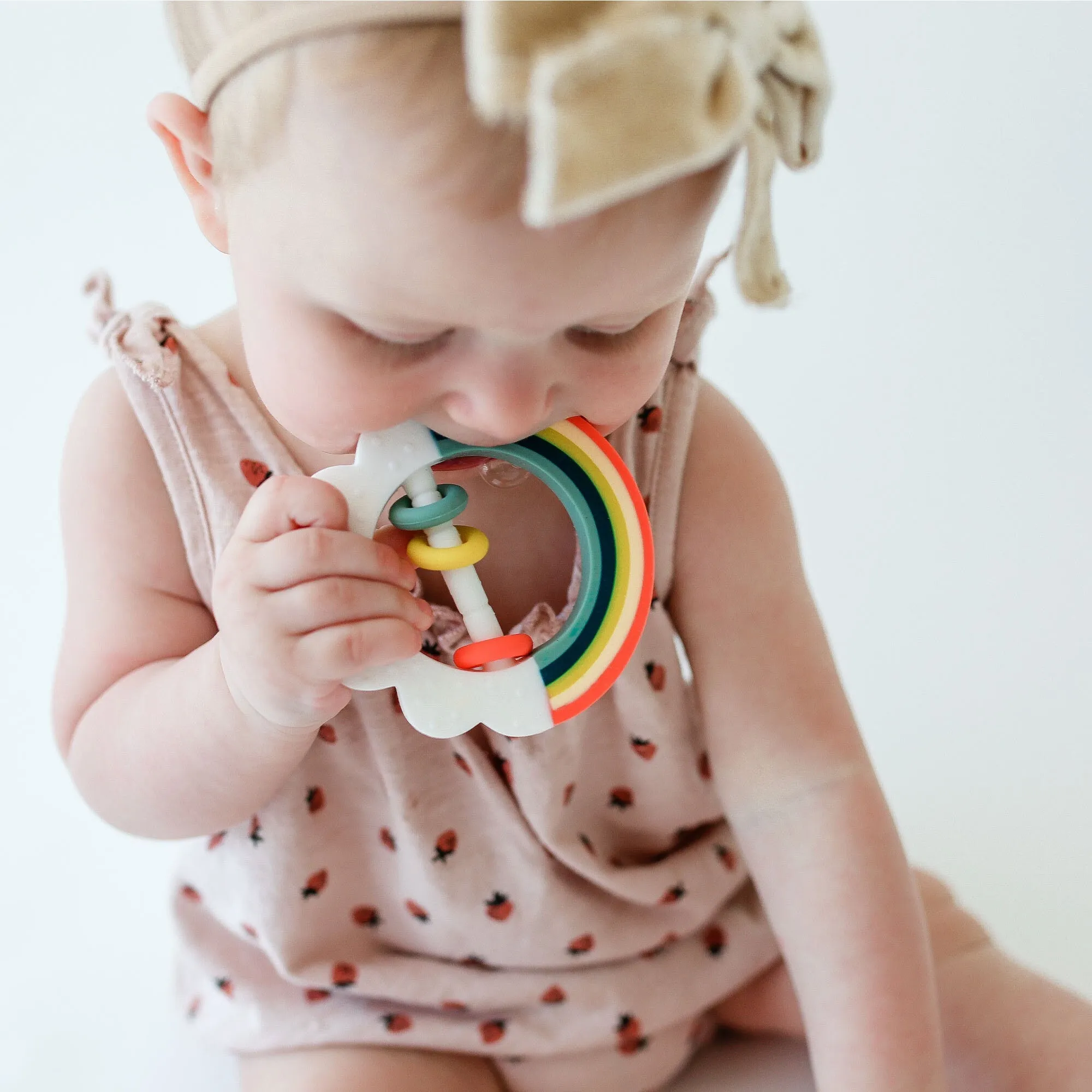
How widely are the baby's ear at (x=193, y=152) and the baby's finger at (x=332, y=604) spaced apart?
16 centimetres

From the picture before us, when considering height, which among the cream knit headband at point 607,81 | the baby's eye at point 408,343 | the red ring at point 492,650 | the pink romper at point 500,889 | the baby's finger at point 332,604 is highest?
the cream knit headband at point 607,81

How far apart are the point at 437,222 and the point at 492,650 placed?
21cm

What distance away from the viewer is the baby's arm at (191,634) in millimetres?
552

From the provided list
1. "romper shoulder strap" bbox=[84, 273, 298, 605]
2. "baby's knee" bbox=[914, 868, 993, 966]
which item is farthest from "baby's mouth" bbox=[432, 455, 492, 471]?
"baby's knee" bbox=[914, 868, 993, 966]

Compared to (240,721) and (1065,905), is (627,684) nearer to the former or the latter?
(240,721)

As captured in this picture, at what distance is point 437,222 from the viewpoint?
1.44ft

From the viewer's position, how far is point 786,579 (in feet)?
2.47

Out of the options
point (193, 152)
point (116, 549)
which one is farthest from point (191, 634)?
point (193, 152)

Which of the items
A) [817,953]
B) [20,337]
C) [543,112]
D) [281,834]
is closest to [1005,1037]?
[817,953]

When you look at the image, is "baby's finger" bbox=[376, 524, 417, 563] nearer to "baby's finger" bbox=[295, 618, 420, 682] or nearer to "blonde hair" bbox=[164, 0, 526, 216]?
"baby's finger" bbox=[295, 618, 420, 682]

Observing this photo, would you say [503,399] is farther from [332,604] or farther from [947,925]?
[947,925]

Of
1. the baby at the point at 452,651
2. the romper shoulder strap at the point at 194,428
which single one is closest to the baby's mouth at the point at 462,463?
the baby at the point at 452,651

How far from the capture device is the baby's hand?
0.55 metres

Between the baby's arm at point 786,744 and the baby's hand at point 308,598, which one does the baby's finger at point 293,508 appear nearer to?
the baby's hand at point 308,598
